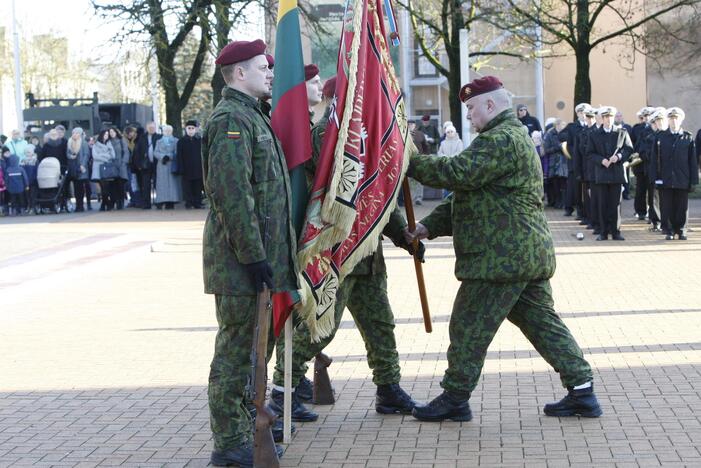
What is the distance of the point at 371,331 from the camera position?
→ 703 cm

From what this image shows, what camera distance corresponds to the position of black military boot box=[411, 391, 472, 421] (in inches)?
266

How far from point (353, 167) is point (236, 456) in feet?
5.53

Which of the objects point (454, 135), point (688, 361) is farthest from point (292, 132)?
point (454, 135)

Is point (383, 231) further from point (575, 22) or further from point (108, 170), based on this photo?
point (575, 22)

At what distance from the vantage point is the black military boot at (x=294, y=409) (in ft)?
22.8

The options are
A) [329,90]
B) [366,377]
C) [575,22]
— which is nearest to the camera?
[329,90]

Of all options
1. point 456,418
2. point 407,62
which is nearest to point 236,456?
point 456,418

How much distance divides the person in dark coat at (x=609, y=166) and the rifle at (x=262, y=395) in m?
12.3

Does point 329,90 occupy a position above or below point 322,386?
above

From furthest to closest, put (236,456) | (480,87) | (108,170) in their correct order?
(108,170) → (480,87) → (236,456)

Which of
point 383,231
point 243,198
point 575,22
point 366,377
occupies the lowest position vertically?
point 366,377

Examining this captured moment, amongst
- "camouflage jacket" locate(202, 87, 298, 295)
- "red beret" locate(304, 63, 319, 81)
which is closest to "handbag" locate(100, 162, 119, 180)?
"red beret" locate(304, 63, 319, 81)

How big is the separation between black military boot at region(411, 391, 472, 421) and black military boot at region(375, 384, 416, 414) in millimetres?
211

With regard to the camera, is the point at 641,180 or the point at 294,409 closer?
the point at 294,409
